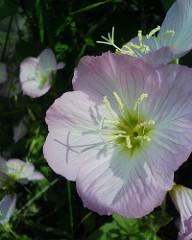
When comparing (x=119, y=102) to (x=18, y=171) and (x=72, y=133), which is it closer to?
(x=72, y=133)

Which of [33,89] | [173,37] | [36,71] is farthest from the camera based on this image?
[36,71]

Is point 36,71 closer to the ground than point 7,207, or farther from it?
farther from it

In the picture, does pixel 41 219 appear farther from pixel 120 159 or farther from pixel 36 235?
pixel 120 159

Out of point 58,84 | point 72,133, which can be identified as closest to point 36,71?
point 58,84

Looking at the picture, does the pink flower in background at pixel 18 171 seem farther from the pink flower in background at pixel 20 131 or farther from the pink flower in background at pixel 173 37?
the pink flower in background at pixel 173 37

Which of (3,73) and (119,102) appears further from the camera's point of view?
(3,73)

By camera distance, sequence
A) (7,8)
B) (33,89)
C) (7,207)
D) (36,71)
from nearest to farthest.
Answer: (7,207) < (7,8) < (33,89) < (36,71)

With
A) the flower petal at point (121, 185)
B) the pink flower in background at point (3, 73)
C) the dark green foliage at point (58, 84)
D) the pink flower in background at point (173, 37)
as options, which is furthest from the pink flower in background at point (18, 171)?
the pink flower in background at point (173, 37)

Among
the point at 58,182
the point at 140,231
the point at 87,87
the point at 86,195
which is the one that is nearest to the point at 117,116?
the point at 87,87
